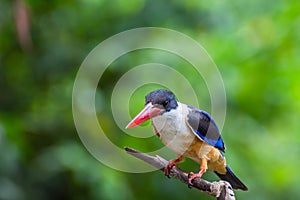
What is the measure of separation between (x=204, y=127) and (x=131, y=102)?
4.32 ft

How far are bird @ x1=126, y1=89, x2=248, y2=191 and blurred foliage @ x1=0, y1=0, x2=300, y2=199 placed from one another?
53.4 inches

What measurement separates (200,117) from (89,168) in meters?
1.54

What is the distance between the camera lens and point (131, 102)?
247cm

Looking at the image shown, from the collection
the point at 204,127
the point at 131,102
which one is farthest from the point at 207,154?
the point at 131,102

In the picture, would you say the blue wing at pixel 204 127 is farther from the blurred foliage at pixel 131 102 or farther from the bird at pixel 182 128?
the blurred foliage at pixel 131 102

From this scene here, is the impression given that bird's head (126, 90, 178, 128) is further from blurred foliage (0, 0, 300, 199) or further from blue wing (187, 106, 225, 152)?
blurred foliage (0, 0, 300, 199)

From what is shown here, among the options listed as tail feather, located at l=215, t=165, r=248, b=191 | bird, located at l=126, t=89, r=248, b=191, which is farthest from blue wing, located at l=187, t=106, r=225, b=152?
tail feather, located at l=215, t=165, r=248, b=191

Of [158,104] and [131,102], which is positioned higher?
[131,102]

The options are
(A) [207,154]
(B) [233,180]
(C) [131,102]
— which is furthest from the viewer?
(C) [131,102]

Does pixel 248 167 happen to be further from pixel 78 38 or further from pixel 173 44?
pixel 78 38

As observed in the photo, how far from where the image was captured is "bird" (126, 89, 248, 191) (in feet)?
3.59

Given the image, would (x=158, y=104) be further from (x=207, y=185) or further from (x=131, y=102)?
(x=131, y=102)

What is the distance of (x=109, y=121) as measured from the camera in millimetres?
2738

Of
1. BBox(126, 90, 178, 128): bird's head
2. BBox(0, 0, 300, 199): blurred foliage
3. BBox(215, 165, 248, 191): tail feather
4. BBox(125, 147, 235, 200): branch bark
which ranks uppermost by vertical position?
BBox(0, 0, 300, 199): blurred foliage
